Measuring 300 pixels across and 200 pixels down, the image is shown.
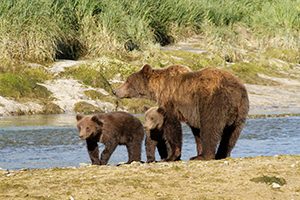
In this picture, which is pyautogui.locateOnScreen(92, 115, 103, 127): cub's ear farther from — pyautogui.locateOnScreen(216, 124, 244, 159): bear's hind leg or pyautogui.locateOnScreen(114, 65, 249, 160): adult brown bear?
pyautogui.locateOnScreen(216, 124, 244, 159): bear's hind leg

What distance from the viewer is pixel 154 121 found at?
439 inches

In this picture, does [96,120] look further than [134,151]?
No

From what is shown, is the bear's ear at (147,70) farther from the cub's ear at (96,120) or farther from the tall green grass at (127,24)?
the tall green grass at (127,24)

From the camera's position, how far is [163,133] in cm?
1126

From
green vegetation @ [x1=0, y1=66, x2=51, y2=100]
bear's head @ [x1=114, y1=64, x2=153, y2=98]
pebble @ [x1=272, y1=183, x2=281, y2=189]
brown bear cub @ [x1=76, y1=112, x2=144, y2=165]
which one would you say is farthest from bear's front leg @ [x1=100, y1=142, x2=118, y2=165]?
green vegetation @ [x1=0, y1=66, x2=51, y2=100]

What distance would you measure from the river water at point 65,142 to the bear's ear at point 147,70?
178cm

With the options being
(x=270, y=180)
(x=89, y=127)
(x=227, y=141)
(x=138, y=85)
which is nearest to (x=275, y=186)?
(x=270, y=180)

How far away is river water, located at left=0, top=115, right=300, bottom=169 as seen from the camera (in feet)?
42.1

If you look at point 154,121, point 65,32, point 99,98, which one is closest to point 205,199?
point 154,121

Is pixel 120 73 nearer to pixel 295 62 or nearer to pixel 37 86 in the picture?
pixel 37 86

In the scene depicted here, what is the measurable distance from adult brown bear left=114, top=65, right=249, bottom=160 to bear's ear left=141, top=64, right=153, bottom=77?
0.65ft

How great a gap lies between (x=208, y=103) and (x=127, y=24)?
15.5 m

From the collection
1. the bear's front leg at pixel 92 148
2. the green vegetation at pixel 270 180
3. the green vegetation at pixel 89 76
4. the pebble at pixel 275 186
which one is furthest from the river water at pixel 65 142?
the pebble at pixel 275 186

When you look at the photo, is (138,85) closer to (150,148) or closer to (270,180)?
(150,148)
